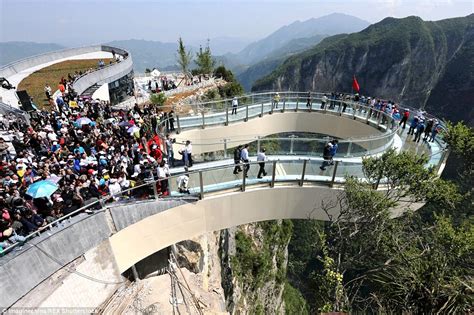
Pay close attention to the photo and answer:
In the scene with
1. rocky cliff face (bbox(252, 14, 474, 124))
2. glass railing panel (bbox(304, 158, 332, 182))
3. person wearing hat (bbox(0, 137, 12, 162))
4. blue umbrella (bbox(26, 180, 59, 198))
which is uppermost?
blue umbrella (bbox(26, 180, 59, 198))

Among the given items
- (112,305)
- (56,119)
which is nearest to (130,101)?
(56,119)

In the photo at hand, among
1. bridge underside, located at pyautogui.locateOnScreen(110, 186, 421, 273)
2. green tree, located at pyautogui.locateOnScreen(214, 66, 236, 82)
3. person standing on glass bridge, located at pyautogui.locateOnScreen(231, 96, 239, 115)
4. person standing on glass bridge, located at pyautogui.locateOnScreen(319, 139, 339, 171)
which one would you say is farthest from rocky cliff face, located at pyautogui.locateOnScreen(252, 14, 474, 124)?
bridge underside, located at pyautogui.locateOnScreen(110, 186, 421, 273)

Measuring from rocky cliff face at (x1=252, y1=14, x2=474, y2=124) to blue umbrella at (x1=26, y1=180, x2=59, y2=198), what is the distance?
11256 cm

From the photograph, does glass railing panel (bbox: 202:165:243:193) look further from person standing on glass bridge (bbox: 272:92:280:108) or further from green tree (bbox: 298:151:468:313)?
person standing on glass bridge (bbox: 272:92:280:108)

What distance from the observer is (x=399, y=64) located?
4616 inches

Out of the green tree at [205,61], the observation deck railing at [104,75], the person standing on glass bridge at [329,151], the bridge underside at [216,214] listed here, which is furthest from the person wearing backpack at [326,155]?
the green tree at [205,61]

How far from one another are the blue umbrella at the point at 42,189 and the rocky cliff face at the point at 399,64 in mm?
112557

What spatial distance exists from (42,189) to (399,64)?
140452 millimetres

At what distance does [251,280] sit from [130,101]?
2033 centimetres

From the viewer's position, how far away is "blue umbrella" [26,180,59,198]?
7.40 metres

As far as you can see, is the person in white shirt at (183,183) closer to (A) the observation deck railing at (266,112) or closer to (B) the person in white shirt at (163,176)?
(B) the person in white shirt at (163,176)

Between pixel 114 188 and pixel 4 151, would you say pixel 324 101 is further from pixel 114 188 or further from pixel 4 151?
pixel 4 151

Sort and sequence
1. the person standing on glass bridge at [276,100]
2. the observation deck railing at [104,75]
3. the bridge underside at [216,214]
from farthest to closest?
the observation deck railing at [104,75], the person standing on glass bridge at [276,100], the bridge underside at [216,214]

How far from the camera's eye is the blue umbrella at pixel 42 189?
7.40 m
